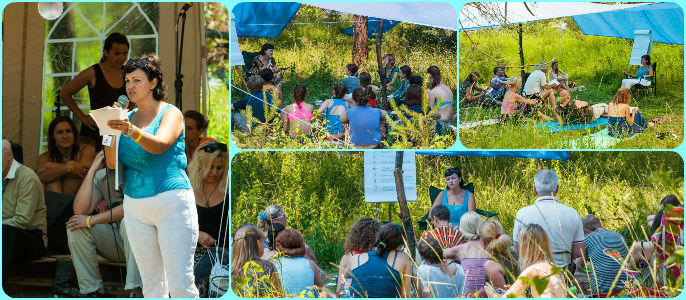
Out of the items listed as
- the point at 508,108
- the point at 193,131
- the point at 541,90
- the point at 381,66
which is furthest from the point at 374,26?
the point at 193,131

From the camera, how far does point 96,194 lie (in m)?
4.72

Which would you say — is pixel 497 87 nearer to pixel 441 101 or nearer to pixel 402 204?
pixel 441 101

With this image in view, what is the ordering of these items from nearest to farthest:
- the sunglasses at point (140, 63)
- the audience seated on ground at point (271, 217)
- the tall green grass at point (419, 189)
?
the sunglasses at point (140, 63), the audience seated on ground at point (271, 217), the tall green grass at point (419, 189)

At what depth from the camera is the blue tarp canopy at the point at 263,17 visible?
5316 mm

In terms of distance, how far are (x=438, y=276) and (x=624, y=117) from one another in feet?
6.24

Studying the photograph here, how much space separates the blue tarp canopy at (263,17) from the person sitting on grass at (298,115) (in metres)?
0.41

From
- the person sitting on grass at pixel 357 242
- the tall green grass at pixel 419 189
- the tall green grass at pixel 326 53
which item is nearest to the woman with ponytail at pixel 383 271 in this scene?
the person sitting on grass at pixel 357 242

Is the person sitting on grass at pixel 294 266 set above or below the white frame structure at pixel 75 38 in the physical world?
below

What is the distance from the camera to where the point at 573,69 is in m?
5.65

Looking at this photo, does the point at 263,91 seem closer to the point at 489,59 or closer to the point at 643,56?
the point at 489,59

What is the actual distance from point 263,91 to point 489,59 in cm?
147

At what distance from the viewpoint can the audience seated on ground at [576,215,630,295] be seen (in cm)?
452

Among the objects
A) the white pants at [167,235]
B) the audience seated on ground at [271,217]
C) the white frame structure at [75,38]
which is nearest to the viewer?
the white pants at [167,235]

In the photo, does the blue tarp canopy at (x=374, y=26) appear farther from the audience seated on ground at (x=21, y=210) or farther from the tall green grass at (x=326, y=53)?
the audience seated on ground at (x=21, y=210)
